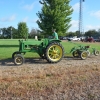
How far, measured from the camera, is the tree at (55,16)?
32.3 metres

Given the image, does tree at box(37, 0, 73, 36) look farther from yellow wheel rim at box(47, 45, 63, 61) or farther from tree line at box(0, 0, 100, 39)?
yellow wheel rim at box(47, 45, 63, 61)

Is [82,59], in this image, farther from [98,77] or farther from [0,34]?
[0,34]

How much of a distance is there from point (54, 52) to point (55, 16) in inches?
836

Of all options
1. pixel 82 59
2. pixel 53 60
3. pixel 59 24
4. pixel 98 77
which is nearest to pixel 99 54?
pixel 82 59

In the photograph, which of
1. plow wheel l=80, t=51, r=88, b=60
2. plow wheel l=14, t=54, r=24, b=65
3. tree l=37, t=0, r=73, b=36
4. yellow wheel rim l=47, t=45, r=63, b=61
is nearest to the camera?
plow wheel l=14, t=54, r=24, b=65

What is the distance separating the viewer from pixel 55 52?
1168 cm

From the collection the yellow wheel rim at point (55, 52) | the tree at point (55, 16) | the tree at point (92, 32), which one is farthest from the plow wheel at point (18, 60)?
the tree at point (92, 32)

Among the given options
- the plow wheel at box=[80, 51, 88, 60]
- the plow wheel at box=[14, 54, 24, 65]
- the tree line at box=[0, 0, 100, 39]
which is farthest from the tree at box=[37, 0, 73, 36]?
the plow wheel at box=[14, 54, 24, 65]

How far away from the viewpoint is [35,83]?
253 inches

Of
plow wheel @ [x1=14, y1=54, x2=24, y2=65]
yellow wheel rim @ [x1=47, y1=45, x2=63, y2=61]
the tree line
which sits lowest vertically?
plow wheel @ [x1=14, y1=54, x2=24, y2=65]

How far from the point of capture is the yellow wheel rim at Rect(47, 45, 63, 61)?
11.6m

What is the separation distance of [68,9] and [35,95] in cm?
2925

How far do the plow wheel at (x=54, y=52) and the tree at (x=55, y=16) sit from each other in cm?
2067

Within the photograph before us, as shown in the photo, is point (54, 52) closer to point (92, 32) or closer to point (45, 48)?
point (45, 48)
